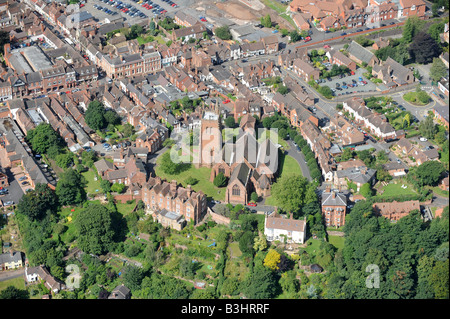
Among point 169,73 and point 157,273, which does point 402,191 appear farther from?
point 169,73

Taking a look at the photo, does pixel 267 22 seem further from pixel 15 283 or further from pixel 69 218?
pixel 15 283

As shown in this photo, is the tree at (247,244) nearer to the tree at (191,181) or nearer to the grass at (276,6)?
the tree at (191,181)

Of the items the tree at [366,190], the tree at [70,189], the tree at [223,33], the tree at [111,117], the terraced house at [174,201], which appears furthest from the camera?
the tree at [223,33]

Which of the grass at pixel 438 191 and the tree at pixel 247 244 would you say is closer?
the tree at pixel 247 244

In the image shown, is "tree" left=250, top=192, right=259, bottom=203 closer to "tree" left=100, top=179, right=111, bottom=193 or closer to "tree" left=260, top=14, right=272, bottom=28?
"tree" left=100, top=179, right=111, bottom=193

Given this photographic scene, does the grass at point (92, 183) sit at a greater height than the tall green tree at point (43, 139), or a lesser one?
lesser

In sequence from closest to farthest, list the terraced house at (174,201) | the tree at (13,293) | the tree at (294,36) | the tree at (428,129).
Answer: the tree at (13,293) → the terraced house at (174,201) → the tree at (428,129) → the tree at (294,36)

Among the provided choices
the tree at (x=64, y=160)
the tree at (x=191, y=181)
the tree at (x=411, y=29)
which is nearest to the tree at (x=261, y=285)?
the tree at (x=191, y=181)
